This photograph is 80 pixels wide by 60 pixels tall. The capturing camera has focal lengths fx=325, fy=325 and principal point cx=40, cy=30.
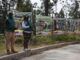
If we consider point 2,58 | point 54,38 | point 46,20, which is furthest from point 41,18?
point 2,58

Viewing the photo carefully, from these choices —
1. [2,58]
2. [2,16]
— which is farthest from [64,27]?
[2,58]

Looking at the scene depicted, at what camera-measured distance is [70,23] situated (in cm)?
3303

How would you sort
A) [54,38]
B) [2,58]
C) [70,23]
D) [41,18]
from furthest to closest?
1. [70,23]
2. [41,18]
3. [54,38]
4. [2,58]

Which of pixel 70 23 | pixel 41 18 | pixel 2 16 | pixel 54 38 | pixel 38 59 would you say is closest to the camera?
pixel 38 59

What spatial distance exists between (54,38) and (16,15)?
426 centimetres

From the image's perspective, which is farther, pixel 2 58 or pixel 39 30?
pixel 39 30

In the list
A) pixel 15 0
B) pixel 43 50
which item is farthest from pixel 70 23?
pixel 43 50

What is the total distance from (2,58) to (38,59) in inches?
82.8

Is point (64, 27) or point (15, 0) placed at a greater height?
point (15, 0)

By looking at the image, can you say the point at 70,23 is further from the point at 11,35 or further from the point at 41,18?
the point at 11,35

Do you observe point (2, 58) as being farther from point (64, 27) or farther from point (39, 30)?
point (64, 27)

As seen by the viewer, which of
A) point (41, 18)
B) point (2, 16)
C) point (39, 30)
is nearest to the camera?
point (2, 16)

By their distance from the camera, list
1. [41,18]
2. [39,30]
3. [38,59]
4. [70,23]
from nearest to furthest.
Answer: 1. [38,59]
2. [39,30]
3. [41,18]
4. [70,23]

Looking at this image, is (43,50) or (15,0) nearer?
(43,50)
